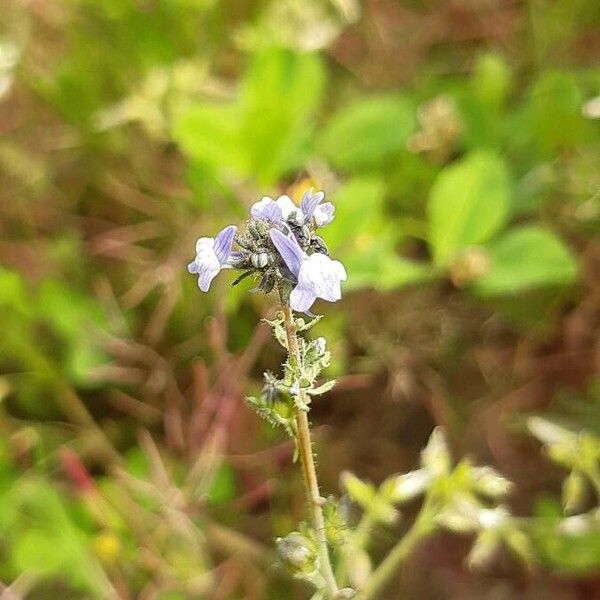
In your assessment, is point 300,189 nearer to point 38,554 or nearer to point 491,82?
point 491,82

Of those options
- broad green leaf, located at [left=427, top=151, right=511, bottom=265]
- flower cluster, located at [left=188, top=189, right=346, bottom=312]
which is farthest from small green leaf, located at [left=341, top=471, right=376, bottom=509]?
broad green leaf, located at [left=427, top=151, right=511, bottom=265]

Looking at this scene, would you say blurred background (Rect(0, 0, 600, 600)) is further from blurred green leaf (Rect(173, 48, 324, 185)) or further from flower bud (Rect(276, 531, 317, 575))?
flower bud (Rect(276, 531, 317, 575))

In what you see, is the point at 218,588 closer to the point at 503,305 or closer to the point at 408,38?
the point at 503,305

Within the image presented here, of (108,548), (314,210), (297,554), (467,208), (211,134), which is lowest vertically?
(297,554)

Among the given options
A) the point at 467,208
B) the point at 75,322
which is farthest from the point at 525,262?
the point at 75,322

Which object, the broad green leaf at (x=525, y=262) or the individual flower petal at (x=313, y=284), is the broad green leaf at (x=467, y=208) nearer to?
the broad green leaf at (x=525, y=262)

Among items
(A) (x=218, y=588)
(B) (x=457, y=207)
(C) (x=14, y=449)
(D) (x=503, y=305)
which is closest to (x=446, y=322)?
(D) (x=503, y=305)

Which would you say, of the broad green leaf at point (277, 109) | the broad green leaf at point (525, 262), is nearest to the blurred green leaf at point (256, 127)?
the broad green leaf at point (277, 109)
